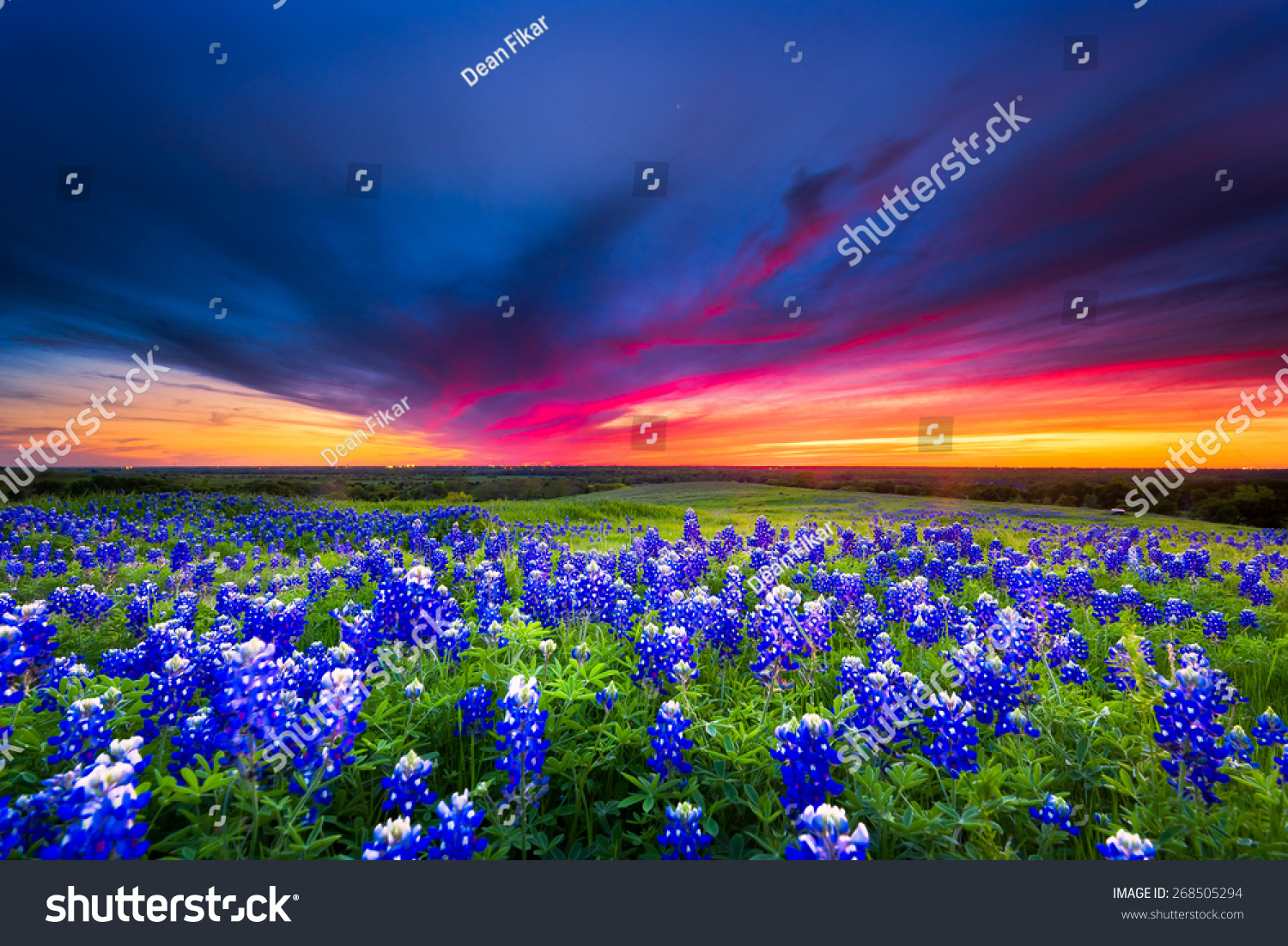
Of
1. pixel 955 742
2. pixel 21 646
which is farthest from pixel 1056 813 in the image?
pixel 21 646

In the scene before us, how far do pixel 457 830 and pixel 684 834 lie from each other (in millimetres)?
998

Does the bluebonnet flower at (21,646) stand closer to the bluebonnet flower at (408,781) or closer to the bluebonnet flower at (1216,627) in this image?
the bluebonnet flower at (408,781)

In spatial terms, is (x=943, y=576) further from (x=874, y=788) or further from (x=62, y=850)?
(x=62, y=850)

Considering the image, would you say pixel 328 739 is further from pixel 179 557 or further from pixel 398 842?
pixel 179 557

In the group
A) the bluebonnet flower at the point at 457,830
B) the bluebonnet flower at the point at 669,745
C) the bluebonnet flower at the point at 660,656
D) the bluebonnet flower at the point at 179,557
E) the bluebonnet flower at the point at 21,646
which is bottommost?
the bluebonnet flower at the point at 457,830

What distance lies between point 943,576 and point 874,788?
6.77m

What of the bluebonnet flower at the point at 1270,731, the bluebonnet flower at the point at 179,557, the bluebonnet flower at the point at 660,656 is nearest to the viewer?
the bluebonnet flower at the point at 1270,731

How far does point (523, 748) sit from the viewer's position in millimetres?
2400

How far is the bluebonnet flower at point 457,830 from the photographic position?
2.03m

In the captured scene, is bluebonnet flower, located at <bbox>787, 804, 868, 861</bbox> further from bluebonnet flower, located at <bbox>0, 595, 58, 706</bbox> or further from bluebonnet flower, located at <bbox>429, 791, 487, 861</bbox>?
bluebonnet flower, located at <bbox>0, 595, 58, 706</bbox>

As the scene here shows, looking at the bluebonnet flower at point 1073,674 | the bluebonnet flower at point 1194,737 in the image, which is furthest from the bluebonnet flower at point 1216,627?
the bluebonnet flower at point 1194,737

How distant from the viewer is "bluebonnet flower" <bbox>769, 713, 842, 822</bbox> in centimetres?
228

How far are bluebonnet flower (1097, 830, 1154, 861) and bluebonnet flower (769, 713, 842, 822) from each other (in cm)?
114

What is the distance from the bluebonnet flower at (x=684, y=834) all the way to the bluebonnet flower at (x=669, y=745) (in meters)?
0.32
